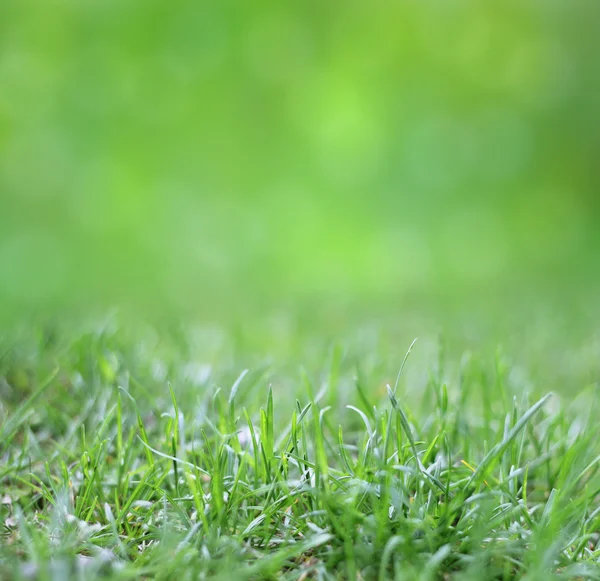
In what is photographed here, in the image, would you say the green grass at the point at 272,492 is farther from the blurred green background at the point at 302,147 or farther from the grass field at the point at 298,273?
the blurred green background at the point at 302,147

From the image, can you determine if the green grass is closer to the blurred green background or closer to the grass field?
the grass field

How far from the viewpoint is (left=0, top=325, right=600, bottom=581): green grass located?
0.84 m

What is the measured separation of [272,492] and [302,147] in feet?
15.5

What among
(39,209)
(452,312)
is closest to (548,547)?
(452,312)

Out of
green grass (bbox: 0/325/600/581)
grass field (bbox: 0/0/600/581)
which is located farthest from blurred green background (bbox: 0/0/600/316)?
green grass (bbox: 0/325/600/581)

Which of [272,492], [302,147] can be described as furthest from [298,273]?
[272,492]

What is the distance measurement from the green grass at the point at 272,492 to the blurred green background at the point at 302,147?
2.63 m

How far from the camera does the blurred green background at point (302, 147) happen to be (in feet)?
15.4

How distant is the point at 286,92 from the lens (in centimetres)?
554

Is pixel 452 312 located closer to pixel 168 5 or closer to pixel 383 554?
pixel 383 554

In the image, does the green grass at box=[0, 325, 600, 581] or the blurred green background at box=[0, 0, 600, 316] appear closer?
the green grass at box=[0, 325, 600, 581]

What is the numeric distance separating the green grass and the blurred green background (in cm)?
263

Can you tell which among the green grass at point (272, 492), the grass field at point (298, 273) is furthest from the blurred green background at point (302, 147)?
the green grass at point (272, 492)

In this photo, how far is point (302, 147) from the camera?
17.9 feet
